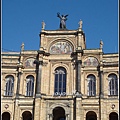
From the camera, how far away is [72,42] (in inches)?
1726

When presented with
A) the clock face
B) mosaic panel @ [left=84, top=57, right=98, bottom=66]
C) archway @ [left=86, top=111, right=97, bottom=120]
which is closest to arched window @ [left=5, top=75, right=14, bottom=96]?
the clock face

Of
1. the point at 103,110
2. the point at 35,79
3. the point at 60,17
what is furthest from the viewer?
the point at 60,17

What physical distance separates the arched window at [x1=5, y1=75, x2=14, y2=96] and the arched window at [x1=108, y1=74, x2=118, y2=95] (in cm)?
1499

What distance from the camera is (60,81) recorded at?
137 ft

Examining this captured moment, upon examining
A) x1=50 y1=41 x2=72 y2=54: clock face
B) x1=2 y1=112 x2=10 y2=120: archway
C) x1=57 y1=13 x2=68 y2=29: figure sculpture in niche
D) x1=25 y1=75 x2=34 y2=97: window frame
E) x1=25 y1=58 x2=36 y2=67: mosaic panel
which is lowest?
x1=2 y1=112 x2=10 y2=120: archway

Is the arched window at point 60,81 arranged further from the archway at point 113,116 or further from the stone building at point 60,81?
the archway at point 113,116

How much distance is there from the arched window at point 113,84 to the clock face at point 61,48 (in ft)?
25.5

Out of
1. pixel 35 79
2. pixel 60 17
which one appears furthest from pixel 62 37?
pixel 35 79

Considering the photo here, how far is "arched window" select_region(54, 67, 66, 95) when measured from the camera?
4088cm

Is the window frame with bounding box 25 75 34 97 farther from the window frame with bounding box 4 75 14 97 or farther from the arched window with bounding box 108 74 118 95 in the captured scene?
the arched window with bounding box 108 74 118 95

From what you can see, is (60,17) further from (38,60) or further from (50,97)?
(50,97)

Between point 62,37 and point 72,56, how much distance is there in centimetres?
371

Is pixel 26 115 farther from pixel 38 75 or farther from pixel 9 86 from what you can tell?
pixel 38 75

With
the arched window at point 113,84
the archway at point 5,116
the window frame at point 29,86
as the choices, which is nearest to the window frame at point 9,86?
the window frame at point 29,86
